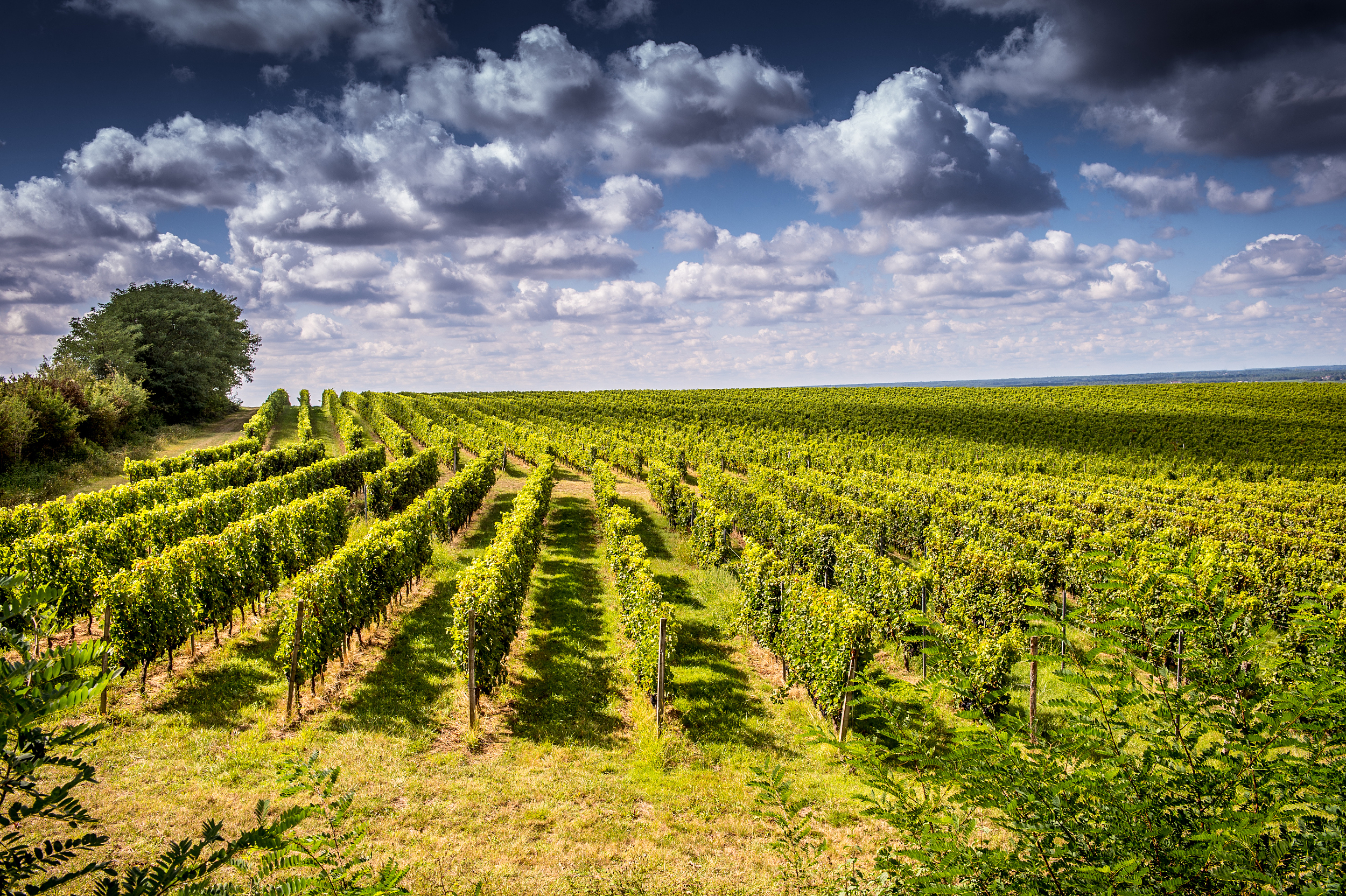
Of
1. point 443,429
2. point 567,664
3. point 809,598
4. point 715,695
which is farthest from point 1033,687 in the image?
point 443,429

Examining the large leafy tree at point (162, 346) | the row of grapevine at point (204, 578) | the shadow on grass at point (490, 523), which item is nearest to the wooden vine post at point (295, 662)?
the row of grapevine at point (204, 578)

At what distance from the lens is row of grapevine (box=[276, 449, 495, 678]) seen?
462 inches

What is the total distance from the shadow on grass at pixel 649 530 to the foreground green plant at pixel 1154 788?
17284mm

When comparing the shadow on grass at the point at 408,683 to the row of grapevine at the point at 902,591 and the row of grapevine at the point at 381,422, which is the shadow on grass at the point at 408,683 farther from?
the row of grapevine at the point at 381,422

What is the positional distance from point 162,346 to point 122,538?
4668 centimetres

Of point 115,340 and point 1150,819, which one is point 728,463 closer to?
point 1150,819

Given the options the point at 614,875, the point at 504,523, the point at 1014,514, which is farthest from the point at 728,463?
the point at 614,875

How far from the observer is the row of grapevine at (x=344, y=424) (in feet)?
126

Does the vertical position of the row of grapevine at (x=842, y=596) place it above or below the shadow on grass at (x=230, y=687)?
above

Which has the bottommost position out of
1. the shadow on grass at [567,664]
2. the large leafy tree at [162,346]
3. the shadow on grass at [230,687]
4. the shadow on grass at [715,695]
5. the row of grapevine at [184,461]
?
the shadow on grass at [715,695]

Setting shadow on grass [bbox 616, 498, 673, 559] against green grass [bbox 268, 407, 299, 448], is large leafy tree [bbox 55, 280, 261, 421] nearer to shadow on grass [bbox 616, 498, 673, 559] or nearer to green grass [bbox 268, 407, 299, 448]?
green grass [bbox 268, 407, 299, 448]

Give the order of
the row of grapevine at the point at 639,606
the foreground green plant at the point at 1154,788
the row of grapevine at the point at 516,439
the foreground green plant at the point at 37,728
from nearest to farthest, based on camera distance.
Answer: the foreground green plant at the point at 37,728 → the foreground green plant at the point at 1154,788 → the row of grapevine at the point at 639,606 → the row of grapevine at the point at 516,439

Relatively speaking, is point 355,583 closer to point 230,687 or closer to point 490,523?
point 230,687

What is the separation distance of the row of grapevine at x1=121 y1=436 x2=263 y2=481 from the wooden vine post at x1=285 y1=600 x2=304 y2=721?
1970 centimetres
